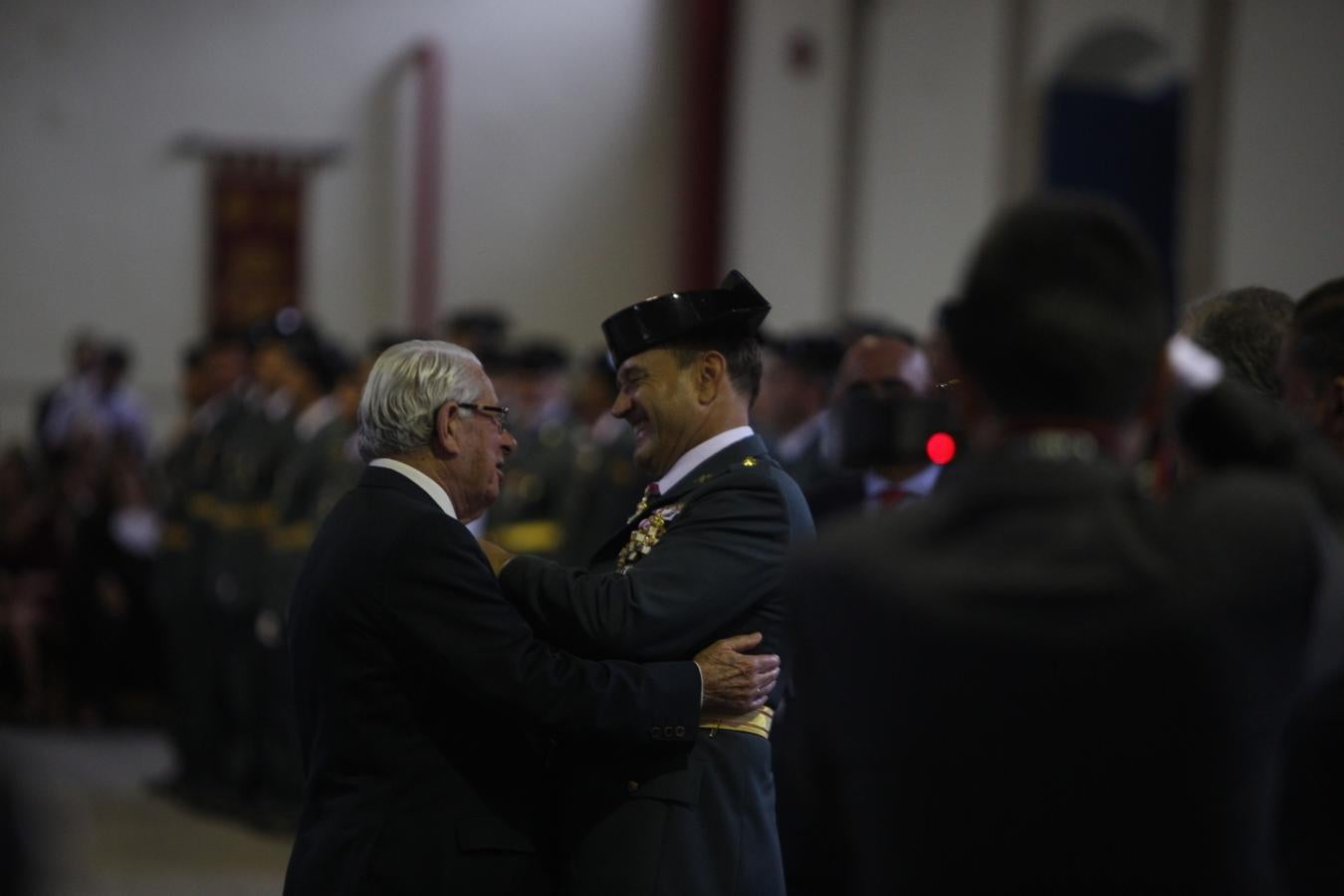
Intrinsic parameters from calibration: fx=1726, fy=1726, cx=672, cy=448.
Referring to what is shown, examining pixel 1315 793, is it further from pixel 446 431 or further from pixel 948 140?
pixel 948 140

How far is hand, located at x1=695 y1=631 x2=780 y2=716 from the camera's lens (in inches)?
97.3

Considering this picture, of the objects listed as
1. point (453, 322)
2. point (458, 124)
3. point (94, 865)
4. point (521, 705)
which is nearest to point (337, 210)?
point (458, 124)

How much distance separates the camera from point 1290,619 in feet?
4.61

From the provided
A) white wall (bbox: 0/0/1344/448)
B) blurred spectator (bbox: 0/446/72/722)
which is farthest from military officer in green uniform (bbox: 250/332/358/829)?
white wall (bbox: 0/0/1344/448)

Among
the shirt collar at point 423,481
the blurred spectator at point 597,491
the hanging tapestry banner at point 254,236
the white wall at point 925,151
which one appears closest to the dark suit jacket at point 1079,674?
the shirt collar at point 423,481

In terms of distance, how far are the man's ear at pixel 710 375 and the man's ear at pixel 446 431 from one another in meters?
0.37

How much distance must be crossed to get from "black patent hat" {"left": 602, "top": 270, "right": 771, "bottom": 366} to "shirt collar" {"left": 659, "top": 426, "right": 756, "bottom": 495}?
0.16 m

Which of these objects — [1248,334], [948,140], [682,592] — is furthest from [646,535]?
[948,140]

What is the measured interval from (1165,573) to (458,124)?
10805 millimetres

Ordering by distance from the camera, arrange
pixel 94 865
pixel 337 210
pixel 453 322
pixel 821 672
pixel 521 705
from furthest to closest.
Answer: pixel 337 210
pixel 453 322
pixel 94 865
pixel 521 705
pixel 821 672

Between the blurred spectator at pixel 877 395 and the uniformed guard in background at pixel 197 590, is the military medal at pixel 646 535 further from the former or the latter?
the uniformed guard in background at pixel 197 590

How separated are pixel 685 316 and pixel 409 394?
16.9 inches

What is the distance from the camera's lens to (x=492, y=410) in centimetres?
259

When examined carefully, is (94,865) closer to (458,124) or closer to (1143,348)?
(1143,348)
